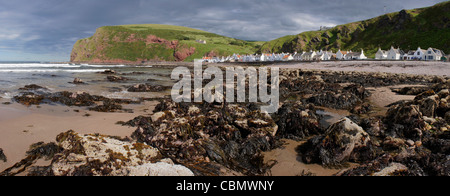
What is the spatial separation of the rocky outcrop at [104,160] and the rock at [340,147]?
13.0 feet

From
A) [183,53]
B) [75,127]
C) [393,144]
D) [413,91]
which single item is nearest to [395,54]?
[413,91]

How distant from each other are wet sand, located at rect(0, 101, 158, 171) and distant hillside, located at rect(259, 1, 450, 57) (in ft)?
360

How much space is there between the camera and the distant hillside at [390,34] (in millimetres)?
95006

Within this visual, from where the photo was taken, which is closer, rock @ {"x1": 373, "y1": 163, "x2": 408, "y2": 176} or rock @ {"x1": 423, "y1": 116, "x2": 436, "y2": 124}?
rock @ {"x1": 373, "y1": 163, "x2": 408, "y2": 176}

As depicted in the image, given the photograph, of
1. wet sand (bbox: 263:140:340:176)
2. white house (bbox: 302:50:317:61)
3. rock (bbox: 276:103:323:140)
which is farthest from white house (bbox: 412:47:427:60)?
wet sand (bbox: 263:140:340:176)

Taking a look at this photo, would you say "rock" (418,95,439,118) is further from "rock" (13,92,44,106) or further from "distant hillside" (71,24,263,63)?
"distant hillside" (71,24,263,63)

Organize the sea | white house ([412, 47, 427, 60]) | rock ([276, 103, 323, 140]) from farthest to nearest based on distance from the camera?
white house ([412, 47, 427, 60]) → the sea → rock ([276, 103, 323, 140])

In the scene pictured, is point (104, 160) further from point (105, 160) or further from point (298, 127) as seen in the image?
point (298, 127)

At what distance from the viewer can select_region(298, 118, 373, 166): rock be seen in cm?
640

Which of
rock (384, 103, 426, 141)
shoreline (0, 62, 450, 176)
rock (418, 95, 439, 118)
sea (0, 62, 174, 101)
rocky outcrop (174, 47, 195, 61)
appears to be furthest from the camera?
rocky outcrop (174, 47, 195, 61)

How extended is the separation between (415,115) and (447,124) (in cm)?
117

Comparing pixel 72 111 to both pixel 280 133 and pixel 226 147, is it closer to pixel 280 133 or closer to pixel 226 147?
pixel 226 147

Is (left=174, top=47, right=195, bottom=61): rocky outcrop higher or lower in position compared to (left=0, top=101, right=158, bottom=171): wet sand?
higher
